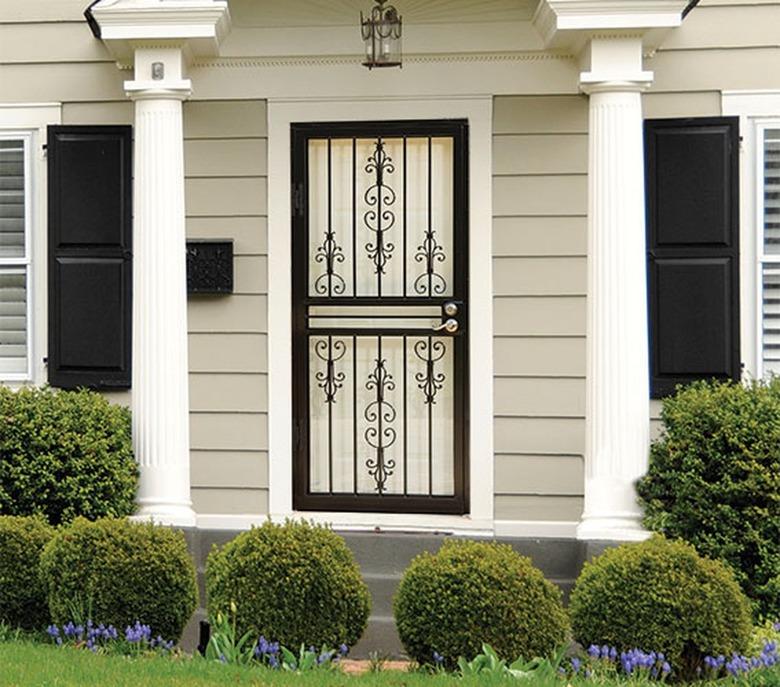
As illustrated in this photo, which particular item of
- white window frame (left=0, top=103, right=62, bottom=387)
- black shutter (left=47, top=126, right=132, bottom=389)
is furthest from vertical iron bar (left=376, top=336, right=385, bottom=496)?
white window frame (left=0, top=103, right=62, bottom=387)

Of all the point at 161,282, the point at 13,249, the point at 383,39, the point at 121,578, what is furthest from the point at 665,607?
the point at 13,249

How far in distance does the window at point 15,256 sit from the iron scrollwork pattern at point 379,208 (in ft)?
6.72

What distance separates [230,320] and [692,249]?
Answer: 2676 mm

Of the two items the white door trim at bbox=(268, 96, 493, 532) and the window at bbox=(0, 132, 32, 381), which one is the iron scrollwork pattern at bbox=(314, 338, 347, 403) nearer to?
the white door trim at bbox=(268, 96, 493, 532)

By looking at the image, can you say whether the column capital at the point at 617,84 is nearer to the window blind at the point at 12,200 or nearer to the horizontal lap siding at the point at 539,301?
the horizontal lap siding at the point at 539,301

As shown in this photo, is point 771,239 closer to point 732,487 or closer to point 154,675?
point 732,487

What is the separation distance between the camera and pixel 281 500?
7797 mm

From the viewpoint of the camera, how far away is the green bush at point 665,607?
18.6ft

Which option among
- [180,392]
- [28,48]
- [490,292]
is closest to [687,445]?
[490,292]

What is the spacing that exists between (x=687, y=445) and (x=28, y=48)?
14.7 feet

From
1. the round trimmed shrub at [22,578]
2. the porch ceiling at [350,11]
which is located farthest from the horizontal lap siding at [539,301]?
the round trimmed shrub at [22,578]

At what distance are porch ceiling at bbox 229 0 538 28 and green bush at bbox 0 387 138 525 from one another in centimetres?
251

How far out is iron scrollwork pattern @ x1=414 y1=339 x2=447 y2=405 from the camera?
7.78m

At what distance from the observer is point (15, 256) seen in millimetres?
8070
